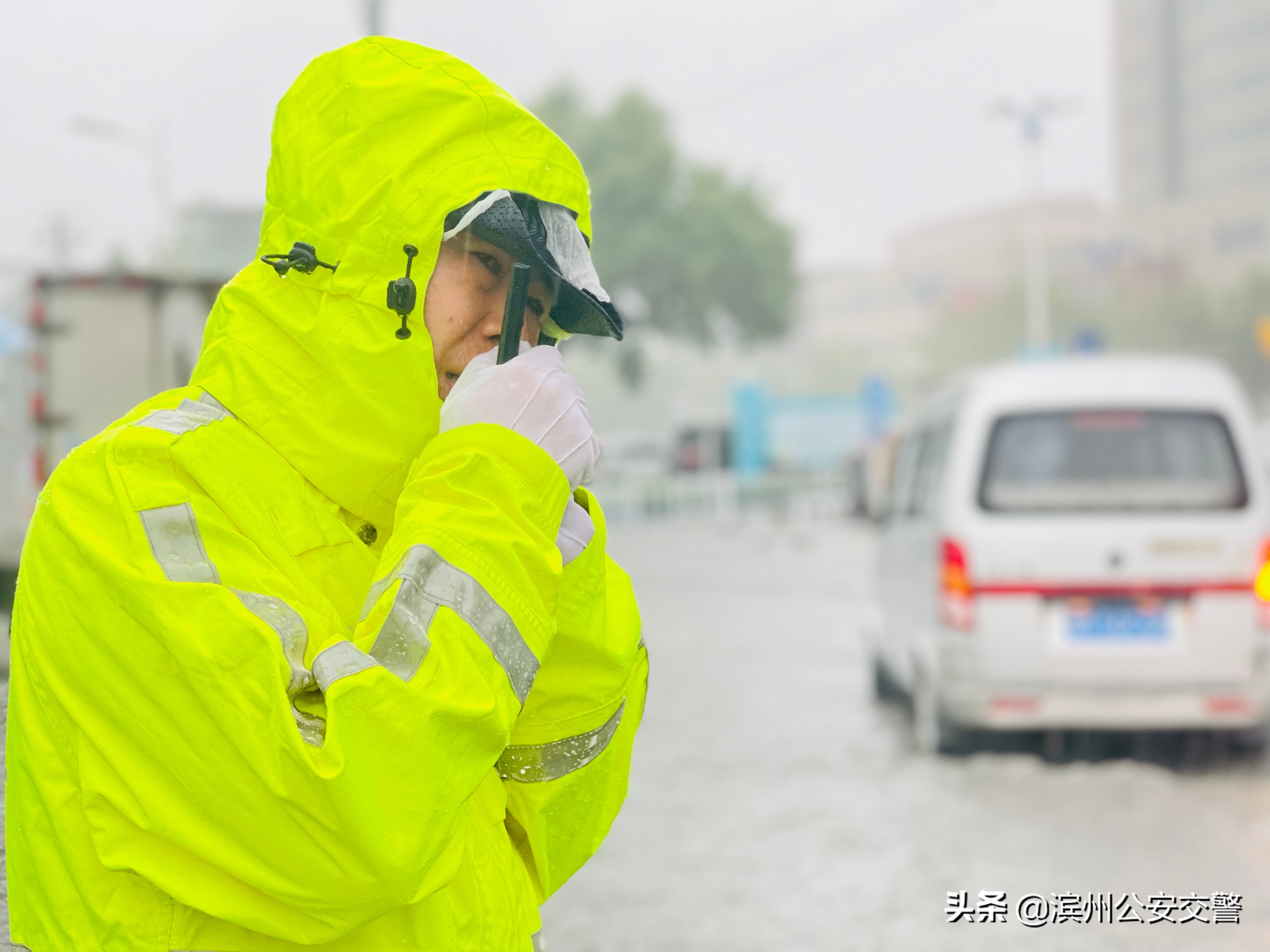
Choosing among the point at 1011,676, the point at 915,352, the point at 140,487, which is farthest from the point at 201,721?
the point at 915,352

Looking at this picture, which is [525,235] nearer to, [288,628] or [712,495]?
[288,628]

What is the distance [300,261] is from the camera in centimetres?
162

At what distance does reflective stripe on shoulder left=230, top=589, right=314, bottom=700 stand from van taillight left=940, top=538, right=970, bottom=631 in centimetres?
554

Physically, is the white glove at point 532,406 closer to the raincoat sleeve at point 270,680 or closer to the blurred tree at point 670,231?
the raincoat sleeve at point 270,680

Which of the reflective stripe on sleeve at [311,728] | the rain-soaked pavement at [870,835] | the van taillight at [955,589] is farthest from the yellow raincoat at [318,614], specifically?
the van taillight at [955,589]

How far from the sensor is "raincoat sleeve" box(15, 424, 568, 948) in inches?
54.0

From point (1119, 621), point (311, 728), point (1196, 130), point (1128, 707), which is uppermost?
point (1196, 130)

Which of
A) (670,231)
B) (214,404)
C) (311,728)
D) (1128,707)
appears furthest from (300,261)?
(670,231)

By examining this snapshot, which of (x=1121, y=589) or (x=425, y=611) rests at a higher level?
(x=425, y=611)

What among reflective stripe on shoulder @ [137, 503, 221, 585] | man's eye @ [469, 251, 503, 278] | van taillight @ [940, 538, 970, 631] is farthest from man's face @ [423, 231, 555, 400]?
van taillight @ [940, 538, 970, 631]

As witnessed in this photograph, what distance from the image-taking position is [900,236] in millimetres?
147000

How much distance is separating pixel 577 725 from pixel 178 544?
0.59m

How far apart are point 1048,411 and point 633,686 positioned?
5.45 meters

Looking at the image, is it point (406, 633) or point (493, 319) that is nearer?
point (406, 633)
